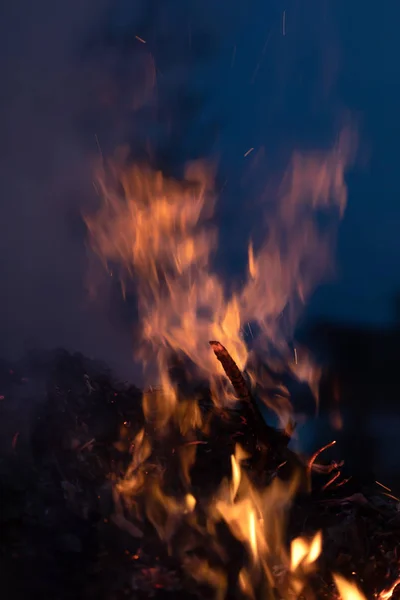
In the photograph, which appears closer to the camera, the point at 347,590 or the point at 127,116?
the point at 347,590

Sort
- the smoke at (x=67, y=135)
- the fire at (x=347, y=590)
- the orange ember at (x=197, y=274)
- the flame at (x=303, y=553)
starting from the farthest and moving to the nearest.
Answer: the smoke at (x=67, y=135), the orange ember at (x=197, y=274), the flame at (x=303, y=553), the fire at (x=347, y=590)

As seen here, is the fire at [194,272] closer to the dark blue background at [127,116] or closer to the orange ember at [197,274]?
the orange ember at [197,274]

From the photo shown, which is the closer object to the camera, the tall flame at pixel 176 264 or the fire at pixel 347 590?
the fire at pixel 347 590

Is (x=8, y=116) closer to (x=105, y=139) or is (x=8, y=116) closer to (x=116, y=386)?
(x=105, y=139)

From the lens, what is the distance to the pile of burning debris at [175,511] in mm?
1881

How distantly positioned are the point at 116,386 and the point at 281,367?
1609 millimetres

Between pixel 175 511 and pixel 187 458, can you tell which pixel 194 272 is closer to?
pixel 187 458

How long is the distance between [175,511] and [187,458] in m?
0.31

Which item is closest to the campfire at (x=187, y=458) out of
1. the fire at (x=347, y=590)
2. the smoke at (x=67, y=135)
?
the fire at (x=347, y=590)

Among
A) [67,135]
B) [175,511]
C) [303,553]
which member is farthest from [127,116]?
[303,553]

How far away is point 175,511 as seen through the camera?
208cm

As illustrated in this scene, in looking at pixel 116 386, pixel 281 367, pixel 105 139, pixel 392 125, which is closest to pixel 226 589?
pixel 116 386

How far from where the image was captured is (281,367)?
408 cm

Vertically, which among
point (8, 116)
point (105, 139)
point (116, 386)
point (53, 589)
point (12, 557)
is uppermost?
point (8, 116)
